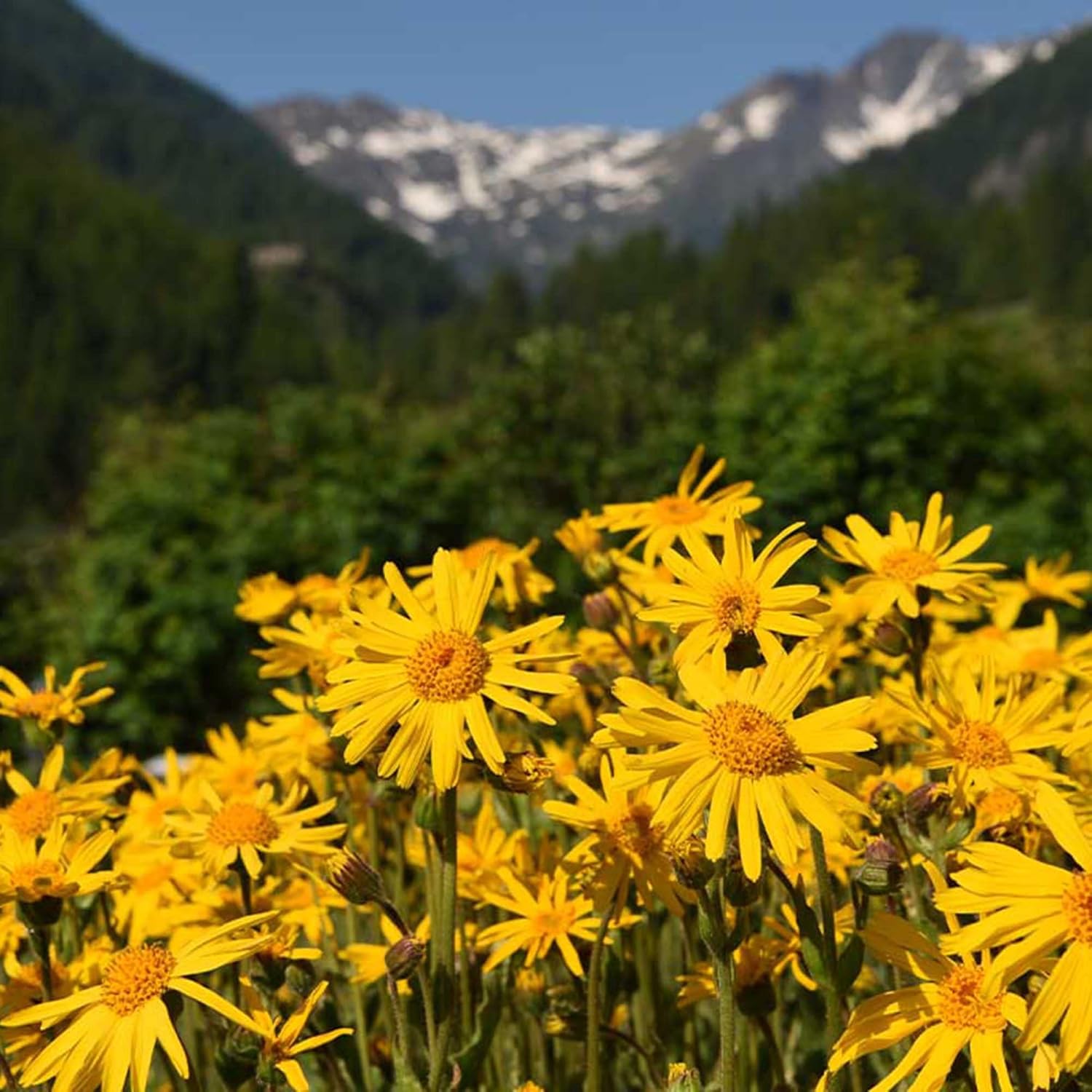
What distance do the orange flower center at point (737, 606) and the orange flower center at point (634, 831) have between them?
291 millimetres

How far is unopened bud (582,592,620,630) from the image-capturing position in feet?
6.52

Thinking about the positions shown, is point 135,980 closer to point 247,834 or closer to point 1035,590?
point 247,834

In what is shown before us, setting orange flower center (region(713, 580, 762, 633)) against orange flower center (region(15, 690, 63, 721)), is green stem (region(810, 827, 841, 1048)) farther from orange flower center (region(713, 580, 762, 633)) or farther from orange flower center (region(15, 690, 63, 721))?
orange flower center (region(15, 690, 63, 721))

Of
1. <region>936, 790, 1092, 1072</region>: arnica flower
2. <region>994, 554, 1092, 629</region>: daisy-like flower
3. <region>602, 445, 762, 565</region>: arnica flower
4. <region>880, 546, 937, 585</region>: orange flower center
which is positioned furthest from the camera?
<region>994, 554, 1092, 629</region>: daisy-like flower

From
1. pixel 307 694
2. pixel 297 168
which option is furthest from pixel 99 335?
pixel 297 168

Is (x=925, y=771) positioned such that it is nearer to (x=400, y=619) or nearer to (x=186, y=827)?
(x=400, y=619)

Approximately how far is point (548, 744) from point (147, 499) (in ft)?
20.3

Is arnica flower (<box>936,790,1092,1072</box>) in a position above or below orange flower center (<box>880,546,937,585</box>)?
below

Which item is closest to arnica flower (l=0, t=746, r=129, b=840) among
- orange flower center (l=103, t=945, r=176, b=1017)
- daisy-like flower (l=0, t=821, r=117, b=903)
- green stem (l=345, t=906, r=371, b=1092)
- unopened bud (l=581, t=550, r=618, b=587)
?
daisy-like flower (l=0, t=821, r=117, b=903)

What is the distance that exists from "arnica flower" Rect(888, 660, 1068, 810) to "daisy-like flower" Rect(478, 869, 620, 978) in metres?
0.56

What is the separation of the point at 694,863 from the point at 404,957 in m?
0.35

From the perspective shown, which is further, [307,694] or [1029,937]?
[307,694]

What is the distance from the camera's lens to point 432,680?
139 cm

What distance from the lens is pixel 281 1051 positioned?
1.39m
